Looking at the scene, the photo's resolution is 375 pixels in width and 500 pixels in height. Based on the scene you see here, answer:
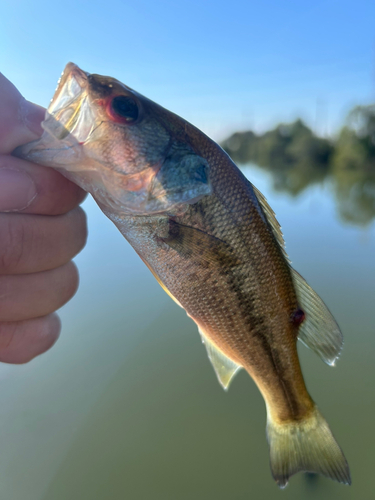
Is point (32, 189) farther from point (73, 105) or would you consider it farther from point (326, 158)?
point (326, 158)

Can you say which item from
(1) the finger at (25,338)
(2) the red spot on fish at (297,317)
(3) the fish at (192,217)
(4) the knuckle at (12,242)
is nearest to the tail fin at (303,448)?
(3) the fish at (192,217)

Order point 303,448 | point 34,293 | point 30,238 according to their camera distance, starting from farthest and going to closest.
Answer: point 303,448
point 34,293
point 30,238

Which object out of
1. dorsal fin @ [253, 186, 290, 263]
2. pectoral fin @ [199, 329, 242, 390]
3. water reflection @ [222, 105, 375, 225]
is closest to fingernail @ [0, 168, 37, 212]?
dorsal fin @ [253, 186, 290, 263]

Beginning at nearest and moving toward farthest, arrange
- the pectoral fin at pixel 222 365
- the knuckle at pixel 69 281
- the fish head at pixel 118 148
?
the fish head at pixel 118 148 → the knuckle at pixel 69 281 → the pectoral fin at pixel 222 365

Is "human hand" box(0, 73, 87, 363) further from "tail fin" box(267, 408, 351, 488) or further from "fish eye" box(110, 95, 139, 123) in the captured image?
"tail fin" box(267, 408, 351, 488)

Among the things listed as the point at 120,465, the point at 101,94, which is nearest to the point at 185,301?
the point at 101,94

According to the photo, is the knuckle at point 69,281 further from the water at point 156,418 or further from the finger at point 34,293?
the water at point 156,418

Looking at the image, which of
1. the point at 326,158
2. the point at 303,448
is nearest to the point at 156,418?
the point at 303,448
